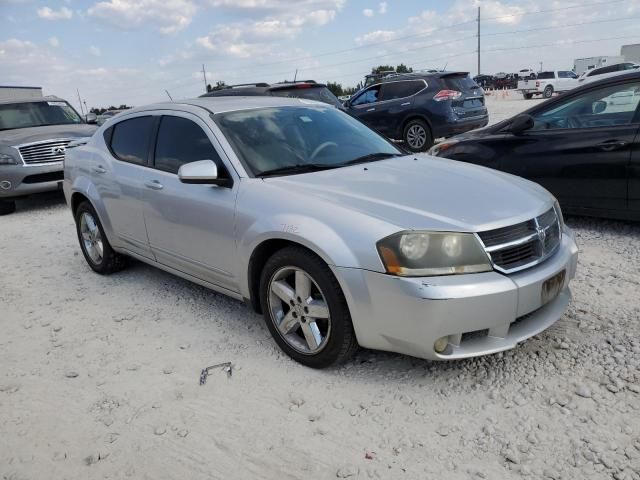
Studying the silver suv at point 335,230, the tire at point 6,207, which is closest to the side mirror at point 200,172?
the silver suv at point 335,230

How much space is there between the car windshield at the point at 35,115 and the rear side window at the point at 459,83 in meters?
7.48

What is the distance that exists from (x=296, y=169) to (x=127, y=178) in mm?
1629

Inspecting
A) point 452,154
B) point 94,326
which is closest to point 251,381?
point 94,326

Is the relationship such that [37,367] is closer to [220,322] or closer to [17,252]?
[220,322]

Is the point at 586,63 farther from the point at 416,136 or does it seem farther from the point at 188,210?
the point at 188,210

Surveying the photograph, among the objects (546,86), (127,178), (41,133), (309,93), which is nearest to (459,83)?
(309,93)

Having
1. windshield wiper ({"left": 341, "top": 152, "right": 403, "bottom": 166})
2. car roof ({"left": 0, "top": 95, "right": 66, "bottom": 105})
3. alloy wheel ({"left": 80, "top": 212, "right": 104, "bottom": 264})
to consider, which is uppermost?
car roof ({"left": 0, "top": 95, "right": 66, "bottom": 105})

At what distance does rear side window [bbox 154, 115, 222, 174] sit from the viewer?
3.73m

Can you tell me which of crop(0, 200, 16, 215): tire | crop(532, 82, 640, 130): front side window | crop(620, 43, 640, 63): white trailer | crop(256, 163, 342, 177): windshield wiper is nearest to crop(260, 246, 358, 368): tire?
crop(256, 163, 342, 177): windshield wiper

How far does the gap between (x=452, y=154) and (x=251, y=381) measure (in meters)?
3.99

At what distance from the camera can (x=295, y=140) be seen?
12.4 ft

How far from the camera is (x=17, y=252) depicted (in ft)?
21.0

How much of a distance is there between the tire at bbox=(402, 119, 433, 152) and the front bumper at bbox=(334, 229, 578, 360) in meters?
9.04

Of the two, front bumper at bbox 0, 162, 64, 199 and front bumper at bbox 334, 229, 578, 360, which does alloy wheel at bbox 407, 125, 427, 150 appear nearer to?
front bumper at bbox 0, 162, 64, 199
